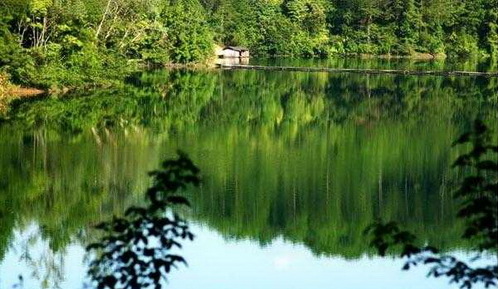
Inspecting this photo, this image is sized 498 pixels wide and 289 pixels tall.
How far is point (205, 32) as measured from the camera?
202ft

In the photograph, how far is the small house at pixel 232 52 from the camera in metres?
69.9

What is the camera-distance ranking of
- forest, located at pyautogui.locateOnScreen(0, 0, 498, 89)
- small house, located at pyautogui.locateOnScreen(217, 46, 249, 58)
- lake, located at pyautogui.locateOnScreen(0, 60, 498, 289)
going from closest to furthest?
lake, located at pyautogui.locateOnScreen(0, 60, 498, 289)
forest, located at pyautogui.locateOnScreen(0, 0, 498, 89)
small house, located at pyautogui.locateOnScreen(217, 46, 249, 58)

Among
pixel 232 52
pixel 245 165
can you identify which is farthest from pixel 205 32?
pixel 245 165

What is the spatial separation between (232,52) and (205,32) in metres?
9.19

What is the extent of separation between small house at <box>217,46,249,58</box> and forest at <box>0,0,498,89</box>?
201 centimetres

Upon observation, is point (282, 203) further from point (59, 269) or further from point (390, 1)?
point (390, 1)

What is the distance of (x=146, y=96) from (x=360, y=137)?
510 inches

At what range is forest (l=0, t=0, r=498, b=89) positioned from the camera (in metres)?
39.7

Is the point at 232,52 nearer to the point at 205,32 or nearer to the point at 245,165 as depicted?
the point at 205,32

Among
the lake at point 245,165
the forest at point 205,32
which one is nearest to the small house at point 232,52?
the forest at point 205,32

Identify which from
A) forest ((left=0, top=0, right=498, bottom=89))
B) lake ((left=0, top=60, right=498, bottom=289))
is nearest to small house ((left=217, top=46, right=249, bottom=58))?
forest ((left=0, top=0, right=498, bottom=89))

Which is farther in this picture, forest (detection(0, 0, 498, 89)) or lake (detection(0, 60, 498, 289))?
forest (detection(0, 0, 498, 89))

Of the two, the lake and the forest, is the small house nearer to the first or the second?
the forest

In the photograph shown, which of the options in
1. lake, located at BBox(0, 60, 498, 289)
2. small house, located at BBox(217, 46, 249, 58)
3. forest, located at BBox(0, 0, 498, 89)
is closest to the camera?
lake, located at BBox(0, 60, 498, 289)
